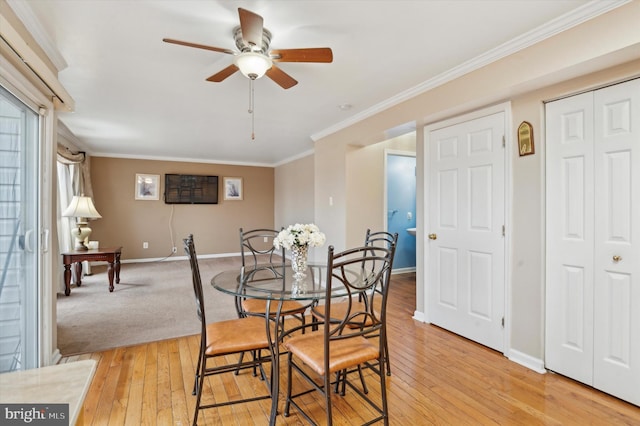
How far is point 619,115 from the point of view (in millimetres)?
1936

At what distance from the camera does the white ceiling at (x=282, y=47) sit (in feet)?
6.01

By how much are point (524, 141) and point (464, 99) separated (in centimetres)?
58

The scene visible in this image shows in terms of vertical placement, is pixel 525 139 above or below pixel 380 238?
above

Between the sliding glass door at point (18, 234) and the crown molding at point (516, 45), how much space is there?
3009mm

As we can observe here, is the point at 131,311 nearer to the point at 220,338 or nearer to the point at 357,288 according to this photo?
the point at 220,338

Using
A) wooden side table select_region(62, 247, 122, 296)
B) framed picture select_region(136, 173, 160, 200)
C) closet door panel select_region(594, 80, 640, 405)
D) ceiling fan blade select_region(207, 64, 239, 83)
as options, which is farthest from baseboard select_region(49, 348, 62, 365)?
framed picture select_region(136, 173, 160, 200)

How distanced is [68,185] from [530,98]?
6479 mm

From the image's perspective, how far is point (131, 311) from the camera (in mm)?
3562

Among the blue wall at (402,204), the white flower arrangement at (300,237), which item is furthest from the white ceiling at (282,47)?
the blue wall at (402,204)

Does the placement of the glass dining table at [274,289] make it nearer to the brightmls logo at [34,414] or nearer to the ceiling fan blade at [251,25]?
the brightmls logo at [34,414]

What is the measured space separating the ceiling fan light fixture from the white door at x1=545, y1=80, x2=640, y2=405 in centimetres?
205

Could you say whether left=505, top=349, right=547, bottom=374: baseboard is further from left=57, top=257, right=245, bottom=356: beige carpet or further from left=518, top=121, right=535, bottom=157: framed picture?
left=57, top=257, right=245, bottom=356: beige carpet

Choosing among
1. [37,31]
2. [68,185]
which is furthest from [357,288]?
[68,185]

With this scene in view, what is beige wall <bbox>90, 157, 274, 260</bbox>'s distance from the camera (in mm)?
Answer: 6496
